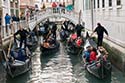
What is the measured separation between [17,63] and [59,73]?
2.09m

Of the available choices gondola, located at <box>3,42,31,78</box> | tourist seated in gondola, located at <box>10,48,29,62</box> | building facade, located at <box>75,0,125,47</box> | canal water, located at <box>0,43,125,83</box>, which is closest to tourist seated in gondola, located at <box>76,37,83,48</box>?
canal water, located at <box>0,43,125,83</box>

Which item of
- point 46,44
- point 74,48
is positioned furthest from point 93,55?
point 46,44

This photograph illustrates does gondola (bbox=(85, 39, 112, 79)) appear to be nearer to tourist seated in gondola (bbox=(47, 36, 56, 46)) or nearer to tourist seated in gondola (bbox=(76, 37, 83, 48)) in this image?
→ tourist seated in gondola (bbox=(76, 37, 83, 48))

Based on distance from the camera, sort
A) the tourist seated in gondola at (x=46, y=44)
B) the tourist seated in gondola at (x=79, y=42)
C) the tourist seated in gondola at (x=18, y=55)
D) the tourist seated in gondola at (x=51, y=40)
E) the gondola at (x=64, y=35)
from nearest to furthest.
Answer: the tourist seated in gondola at (x=18, y=55), the tourist seated in gondola at (x=79, y=42), the tourist seated in gondola at (x=46, y=44), the tourist seated in gondola at (x=51, y=40), the gondola at (x=64, y=35)

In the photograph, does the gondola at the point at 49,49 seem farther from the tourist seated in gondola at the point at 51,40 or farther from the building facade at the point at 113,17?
the building facade at the point at 113,17

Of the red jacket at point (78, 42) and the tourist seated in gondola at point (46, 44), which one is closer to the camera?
the red jacket at point (78, 42)

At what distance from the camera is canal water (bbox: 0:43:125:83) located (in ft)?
52.1

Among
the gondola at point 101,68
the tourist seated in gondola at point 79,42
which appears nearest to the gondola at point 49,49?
the tourist seated in gondola at point 79,42

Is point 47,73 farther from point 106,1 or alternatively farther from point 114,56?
point 106,1

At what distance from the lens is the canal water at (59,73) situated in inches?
625

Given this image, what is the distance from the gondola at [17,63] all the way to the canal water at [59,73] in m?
0.24

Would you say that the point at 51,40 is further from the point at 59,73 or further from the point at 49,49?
the point at 59,73

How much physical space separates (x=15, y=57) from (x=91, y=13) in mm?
15002

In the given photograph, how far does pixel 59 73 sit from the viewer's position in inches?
692
